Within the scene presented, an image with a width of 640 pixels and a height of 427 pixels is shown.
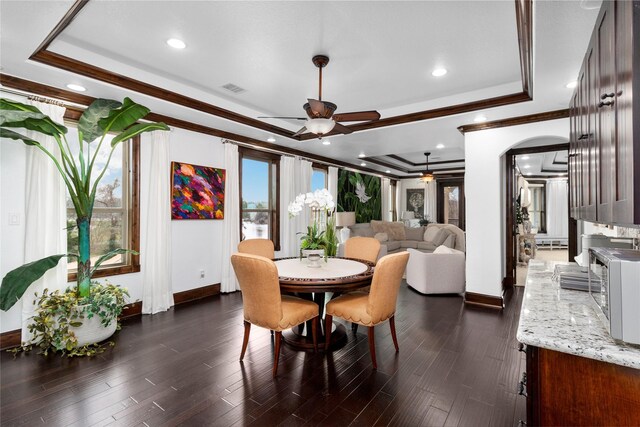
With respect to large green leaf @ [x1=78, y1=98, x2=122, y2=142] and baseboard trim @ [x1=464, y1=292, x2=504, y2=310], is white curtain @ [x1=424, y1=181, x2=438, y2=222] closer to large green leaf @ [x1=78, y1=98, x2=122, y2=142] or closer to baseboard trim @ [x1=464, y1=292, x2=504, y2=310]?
baseboard trim @ [x1=464, y1=292, x2=504, y2=310]

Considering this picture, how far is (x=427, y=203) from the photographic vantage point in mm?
11195

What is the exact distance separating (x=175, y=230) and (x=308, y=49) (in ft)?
9.88

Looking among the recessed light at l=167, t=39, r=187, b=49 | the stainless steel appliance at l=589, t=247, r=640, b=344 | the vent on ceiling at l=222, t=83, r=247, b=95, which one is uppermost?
the vent on ceiling at l=222, t=83, r=247, b=95

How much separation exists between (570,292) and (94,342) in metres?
3.88

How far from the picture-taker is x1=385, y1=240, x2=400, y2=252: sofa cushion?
303 inches

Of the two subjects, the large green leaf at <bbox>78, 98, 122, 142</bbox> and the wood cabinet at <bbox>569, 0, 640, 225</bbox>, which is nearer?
the wood cabinet at <bbox>569, 0, 640, 225</bbox>

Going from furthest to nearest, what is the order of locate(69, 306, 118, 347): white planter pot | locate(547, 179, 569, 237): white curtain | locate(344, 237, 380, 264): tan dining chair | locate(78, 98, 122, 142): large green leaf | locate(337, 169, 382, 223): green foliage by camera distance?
locate(547, 179, 569, 237): white curtain → locate(337, 169, 382, 223): green foliage → locate(344, 237, 380, 264): tan dining chair → locate(78, 98, 122, 142): large green leaf → locate(69, 306, 118, 347): white planter pot

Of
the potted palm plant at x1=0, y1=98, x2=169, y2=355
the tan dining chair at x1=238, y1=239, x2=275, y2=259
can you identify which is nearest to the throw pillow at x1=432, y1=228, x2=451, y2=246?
the tan dining chair at x1=238, y1=239, x2=275, y2=259

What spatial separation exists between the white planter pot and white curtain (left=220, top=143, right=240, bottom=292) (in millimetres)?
1947

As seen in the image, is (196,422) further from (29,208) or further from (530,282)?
(29,208)

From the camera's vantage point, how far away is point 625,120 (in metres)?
1.05

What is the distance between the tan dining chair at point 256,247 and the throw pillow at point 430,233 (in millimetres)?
4621

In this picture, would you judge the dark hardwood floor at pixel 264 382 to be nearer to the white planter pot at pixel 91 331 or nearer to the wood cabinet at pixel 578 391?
the white planter pot at pixel 91 331

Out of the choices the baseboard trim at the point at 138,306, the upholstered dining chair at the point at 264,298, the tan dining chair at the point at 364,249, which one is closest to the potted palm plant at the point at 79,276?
the baseboard trim at the point at 138,306
